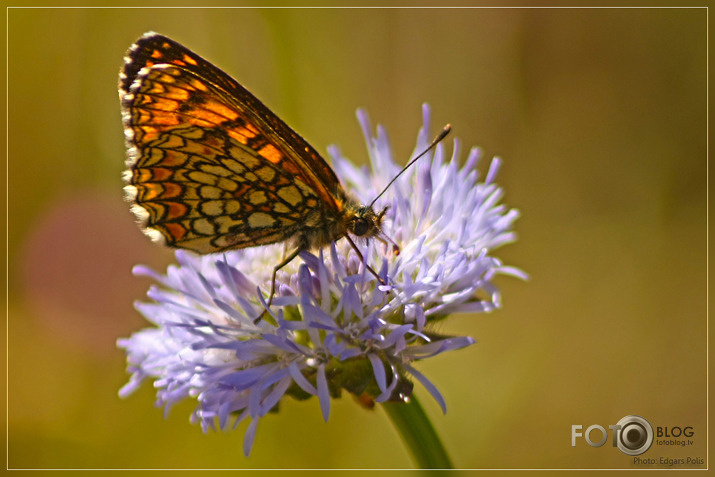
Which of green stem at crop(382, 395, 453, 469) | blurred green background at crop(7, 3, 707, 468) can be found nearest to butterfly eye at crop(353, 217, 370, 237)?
green stem at crop(382, 395, 453, 469)

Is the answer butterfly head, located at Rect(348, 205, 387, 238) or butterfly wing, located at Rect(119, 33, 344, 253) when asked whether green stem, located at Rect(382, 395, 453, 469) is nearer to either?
butterfly head, located at Rect(348, 205, 387, 238)

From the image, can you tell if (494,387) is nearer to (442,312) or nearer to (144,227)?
(442,312)

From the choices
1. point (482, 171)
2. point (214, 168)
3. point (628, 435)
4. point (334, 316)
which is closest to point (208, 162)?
point (214, 168)

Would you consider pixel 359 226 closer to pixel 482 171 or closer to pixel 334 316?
pixel 334 316

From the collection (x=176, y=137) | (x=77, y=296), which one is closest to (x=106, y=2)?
(x=77, y=296)

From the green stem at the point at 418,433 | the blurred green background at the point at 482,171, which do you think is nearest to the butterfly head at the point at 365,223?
the green stem at the point at 418,433

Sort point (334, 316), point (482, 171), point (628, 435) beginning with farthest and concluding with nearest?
point (482, 171) → point (628, 435) → point (334, 316)
